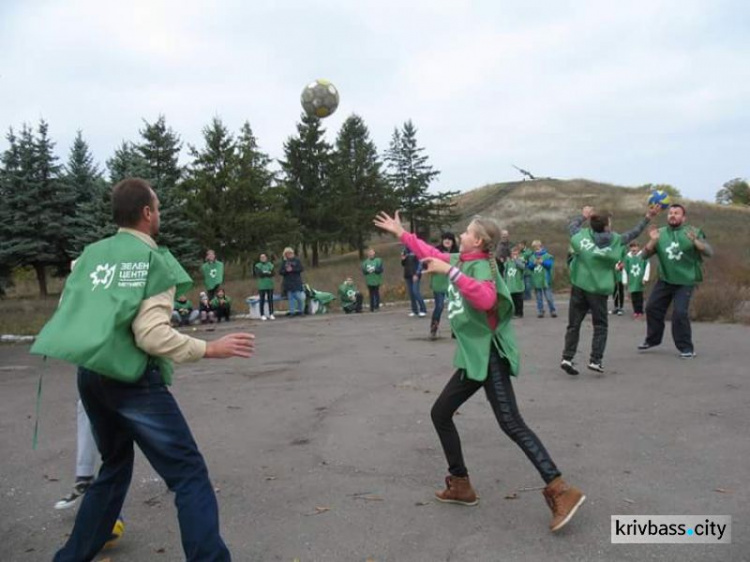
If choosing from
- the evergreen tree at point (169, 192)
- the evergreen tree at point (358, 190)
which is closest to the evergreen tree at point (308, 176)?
the evergreen tree at point (358, 190)

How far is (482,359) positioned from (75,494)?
9.42 ft

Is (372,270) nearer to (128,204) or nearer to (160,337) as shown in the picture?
(128,204)

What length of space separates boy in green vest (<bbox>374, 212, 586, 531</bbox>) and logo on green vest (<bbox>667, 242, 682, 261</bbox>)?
622 centimetres

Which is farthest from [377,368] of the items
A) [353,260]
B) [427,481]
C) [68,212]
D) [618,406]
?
[353,260]

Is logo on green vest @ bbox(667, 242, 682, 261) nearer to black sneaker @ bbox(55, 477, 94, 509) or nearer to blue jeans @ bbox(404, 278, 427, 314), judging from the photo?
blue jeans @ bbox(404, 278, 427, 314)

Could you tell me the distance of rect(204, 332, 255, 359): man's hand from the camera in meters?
3.04

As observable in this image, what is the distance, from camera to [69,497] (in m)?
4.36

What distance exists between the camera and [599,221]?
873cm

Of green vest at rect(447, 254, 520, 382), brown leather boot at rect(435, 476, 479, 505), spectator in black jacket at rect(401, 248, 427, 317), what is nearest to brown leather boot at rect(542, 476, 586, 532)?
brown leather boot at rect(435, 476, 479, 505)

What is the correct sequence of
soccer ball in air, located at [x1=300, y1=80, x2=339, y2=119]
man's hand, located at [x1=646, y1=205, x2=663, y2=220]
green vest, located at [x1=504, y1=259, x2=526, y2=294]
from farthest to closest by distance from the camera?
green vest, located at [x1=504, y1=259, x2=526, y2=294], soccer ball in air, located at [x1=300, y1=80, x2=339, y2=119], man's hand, located at [x1=646, y1=205, x2=663, y2=220]

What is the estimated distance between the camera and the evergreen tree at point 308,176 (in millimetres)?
50094

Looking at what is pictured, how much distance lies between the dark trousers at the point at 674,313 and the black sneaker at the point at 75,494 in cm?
810

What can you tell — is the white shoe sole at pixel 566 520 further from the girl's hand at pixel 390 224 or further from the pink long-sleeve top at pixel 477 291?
the girl's hand at pixel 390 224

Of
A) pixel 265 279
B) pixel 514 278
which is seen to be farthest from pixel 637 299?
pixel 265 279
